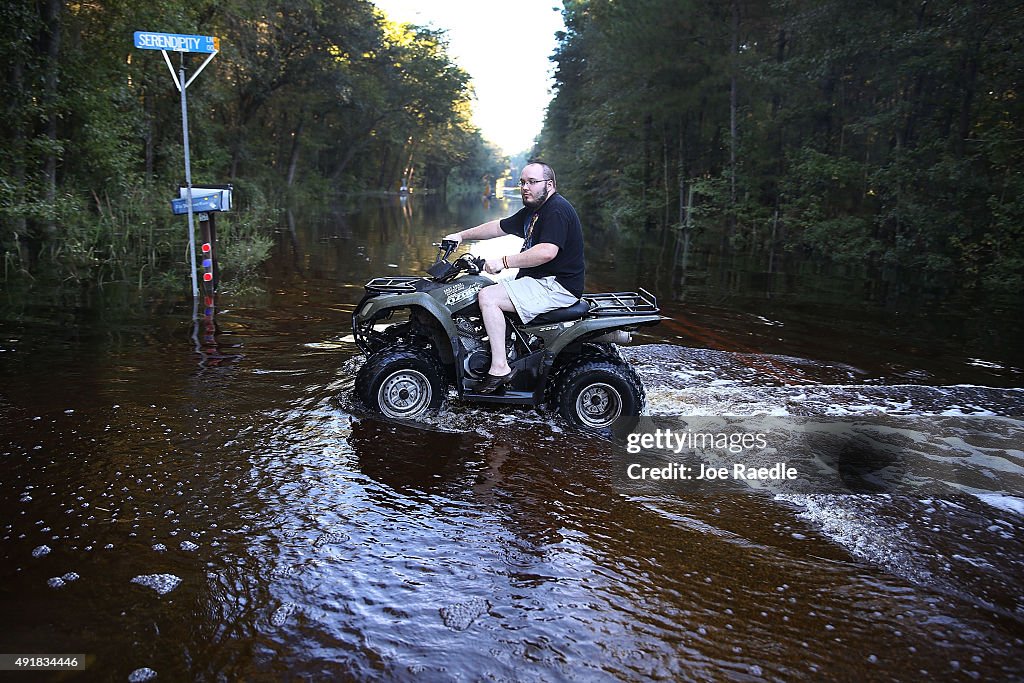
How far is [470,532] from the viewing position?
4043 millimetres

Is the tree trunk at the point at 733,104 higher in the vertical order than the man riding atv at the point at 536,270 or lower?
higher

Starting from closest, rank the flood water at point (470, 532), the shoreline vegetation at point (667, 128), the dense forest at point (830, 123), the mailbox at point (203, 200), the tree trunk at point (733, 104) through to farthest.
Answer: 1. the flood water at point (470, 532)
2. the mailbox at point (203, 200)
3. the shoreline vegetation at point (667, 128)
4. the dense forest at point (830, 123)
5. the tree trunk at point (733, 104)

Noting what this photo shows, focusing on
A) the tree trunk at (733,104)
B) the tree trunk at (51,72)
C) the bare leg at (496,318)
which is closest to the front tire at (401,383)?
the bare leg at (496,318)

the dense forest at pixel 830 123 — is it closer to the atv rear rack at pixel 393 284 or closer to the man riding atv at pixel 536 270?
the man riding atv at pixel 536 270

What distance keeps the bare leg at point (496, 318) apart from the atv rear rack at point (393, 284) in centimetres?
62

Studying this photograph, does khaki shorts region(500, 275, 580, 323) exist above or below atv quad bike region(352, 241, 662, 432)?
above

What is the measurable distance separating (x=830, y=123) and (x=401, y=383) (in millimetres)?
21649

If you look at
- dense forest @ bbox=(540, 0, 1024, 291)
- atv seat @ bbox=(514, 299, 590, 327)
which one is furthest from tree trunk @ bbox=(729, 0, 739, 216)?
atv seat @ bbox=(514, 299, 590, 327)

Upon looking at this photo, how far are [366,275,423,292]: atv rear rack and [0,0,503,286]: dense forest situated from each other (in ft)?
24.1

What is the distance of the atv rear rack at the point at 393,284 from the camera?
19.5ft

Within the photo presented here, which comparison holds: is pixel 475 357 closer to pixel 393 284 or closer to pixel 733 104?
pixel 393 284

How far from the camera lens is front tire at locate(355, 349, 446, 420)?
18.7 ft

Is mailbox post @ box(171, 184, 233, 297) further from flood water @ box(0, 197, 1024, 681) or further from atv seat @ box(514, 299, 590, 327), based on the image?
atv seat @ box(514, 299, 590, 327)

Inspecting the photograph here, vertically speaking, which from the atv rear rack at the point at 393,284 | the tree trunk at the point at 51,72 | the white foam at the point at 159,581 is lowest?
the white foam at the point at 159,581
